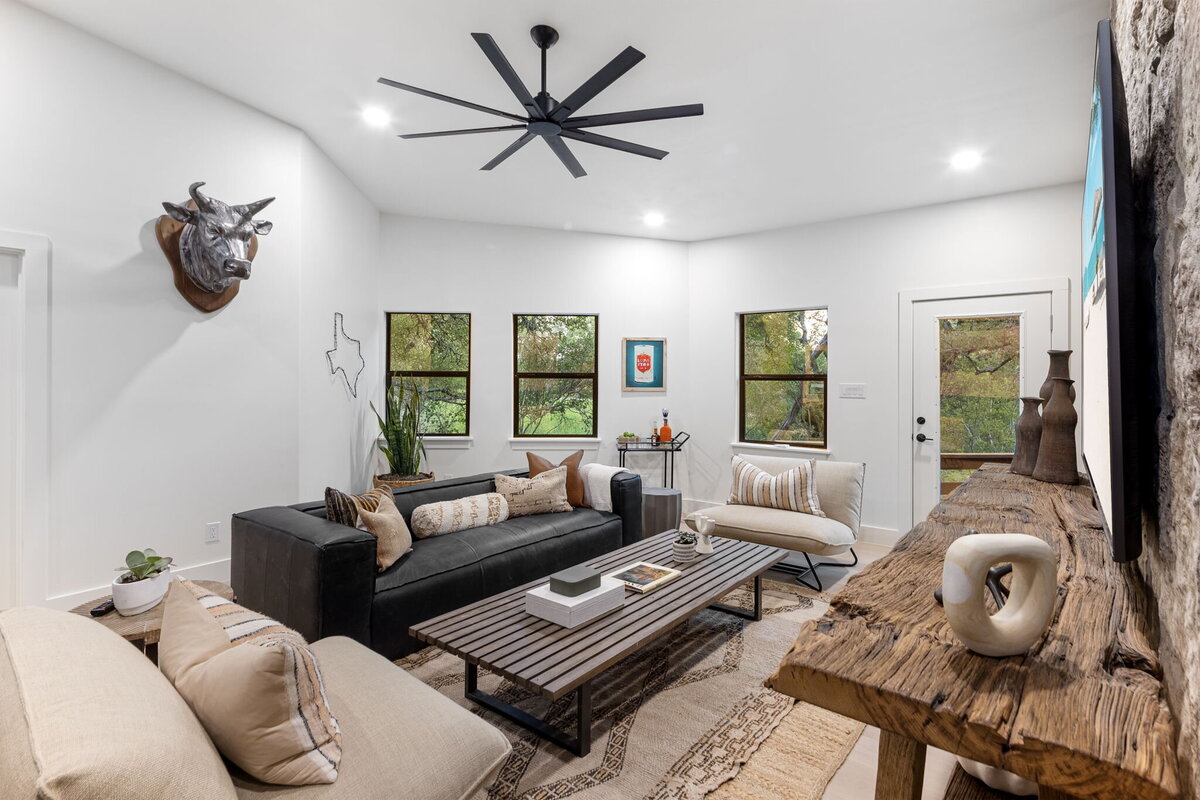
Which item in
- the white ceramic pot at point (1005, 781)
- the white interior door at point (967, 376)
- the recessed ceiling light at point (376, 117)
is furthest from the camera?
the white interior door at point (967, 376)

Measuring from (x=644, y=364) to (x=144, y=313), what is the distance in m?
3.93

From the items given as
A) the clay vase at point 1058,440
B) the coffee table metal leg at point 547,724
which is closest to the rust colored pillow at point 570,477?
the coffee table metal leg at point 547,724

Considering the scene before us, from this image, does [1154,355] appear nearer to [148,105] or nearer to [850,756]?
[850,756]

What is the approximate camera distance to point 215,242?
9.86 feet

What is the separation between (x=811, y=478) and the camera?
12.6ft

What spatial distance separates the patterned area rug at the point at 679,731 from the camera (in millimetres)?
1766

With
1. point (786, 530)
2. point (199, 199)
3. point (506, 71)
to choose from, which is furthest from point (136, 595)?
point (786, 530)

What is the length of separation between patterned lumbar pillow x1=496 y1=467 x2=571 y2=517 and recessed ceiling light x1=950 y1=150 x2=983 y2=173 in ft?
10.8

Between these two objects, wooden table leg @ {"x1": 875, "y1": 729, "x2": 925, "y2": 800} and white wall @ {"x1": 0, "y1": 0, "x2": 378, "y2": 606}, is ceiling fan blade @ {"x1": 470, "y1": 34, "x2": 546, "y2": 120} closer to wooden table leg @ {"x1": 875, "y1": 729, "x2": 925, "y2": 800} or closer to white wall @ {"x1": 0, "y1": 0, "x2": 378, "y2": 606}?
white wall @ {"x1": 0, "y1": 0, "x2": 378, "y2": 606}

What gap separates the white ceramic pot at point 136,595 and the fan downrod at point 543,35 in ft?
8.42

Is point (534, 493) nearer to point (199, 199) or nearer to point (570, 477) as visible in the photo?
point (570, 477)

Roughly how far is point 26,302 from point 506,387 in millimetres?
3349

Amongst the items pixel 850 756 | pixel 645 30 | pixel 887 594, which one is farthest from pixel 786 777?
pixel 645 30

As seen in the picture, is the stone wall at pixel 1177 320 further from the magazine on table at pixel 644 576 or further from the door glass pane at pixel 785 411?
the door glass pane at pixel 785 411
